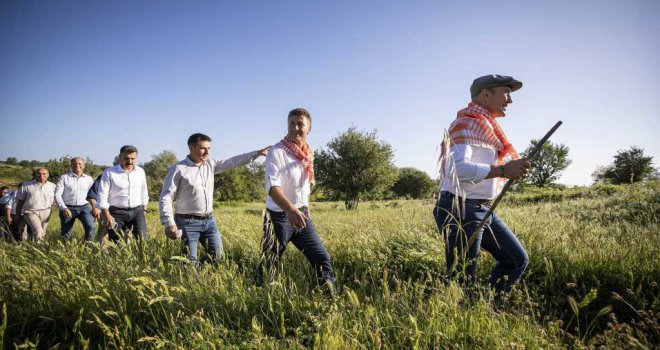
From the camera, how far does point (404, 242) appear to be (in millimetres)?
4691

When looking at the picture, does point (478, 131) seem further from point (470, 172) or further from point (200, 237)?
point (200, 237)

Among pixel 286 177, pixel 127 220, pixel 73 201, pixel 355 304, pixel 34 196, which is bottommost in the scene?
pixel 355 304

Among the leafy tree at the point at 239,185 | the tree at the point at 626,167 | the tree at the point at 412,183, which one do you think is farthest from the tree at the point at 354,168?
the tree at the point at 412,183

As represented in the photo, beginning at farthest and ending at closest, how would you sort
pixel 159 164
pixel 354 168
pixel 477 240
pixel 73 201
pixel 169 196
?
pixel 159 164
pixel 354 168
pixel 73 201
pixel 169 196
pixel 477 240

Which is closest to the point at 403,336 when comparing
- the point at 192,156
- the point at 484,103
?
the point at 484,103

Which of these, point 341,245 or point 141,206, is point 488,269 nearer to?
point 341,245

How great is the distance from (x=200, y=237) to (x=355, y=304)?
10.0 ft

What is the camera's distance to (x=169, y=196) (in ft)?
13.6

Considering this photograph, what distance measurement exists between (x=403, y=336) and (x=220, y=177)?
45846 millimetres

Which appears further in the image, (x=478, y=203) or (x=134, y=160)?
(x=134, y=160)

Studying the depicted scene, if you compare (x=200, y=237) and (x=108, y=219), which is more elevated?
(x=108, y=219)

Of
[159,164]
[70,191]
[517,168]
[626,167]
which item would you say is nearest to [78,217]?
[70,191]

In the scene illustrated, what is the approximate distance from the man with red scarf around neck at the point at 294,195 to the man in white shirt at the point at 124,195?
3.47m

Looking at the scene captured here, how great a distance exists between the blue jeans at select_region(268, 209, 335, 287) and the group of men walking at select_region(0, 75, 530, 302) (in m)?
0.01
